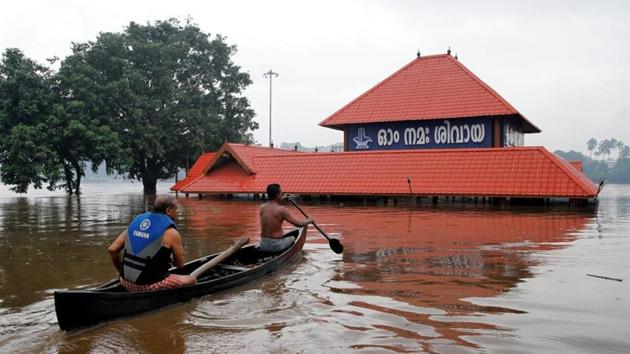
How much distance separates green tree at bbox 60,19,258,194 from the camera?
123 feet

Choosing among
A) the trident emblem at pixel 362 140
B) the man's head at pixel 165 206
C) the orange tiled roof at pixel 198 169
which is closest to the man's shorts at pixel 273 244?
the man's head at pixel 165 206

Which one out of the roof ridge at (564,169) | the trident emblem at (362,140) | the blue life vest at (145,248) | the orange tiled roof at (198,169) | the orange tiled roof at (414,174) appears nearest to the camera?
the blue life vest at (145,248)

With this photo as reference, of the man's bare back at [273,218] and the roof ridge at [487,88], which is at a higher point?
the roof ridge at [487,88]

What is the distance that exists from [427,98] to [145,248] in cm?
2559

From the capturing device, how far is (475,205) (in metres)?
25.5

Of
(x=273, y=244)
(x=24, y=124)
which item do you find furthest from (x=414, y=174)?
(x=24, y=124)

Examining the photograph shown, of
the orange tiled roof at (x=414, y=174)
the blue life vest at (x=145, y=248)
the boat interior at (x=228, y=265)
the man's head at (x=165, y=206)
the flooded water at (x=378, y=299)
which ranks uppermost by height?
the orange tiled roof at (x=414, y=174)

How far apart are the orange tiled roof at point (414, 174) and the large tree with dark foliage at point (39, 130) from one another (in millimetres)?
7762

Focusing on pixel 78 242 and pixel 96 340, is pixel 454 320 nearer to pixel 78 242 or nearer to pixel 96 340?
pixel 96 340

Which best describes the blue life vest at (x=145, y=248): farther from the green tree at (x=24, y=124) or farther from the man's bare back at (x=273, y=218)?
the green tree at (x=24, y=124)

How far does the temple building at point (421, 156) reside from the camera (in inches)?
946

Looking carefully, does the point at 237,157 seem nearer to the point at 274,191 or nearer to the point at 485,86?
the point at 485,86

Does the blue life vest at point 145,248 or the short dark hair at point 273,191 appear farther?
the short dark hair at point 273,191

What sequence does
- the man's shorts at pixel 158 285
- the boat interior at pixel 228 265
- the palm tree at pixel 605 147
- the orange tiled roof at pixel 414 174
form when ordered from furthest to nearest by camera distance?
the palm tree at pixel 605 147
the orange tiled roof at pixel 414 174
the boat interior at pixel 228 265
the man's shorts at pixel 158 285
